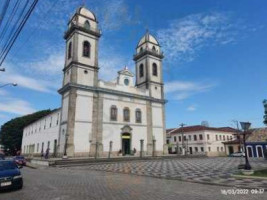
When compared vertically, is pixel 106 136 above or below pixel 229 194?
above

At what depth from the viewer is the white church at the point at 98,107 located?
→ 31.7 meters

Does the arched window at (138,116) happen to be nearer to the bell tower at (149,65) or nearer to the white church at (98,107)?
the white church at (98,107)

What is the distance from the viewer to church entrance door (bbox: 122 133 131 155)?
36281mm

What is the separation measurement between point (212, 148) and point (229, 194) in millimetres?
52264

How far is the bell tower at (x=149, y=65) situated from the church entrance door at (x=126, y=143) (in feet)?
30.8

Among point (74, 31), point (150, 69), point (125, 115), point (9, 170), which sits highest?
point (74, 31)

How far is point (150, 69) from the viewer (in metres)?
42.9

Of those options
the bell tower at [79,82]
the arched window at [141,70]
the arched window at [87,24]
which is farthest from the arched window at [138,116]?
the arched window at [87,24]

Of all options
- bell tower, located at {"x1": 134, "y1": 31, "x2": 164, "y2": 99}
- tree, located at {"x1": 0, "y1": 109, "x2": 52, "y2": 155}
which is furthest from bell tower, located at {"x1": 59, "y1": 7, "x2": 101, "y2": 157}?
tree, located at {"x1": 0, "y1": 109, "x2": 52, "y2": 155}

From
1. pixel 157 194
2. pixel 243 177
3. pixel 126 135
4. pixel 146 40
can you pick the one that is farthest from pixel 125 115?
pixel 157 194

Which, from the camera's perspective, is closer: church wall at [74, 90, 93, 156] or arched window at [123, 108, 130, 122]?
church wall at [74, 90, 93, 156]

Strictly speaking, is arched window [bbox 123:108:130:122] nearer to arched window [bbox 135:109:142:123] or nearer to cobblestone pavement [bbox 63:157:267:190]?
arched window [bbox 135:109:142:123]

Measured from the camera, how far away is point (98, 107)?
34062 mm

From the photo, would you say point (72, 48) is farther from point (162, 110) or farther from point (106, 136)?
point (162, 110)
